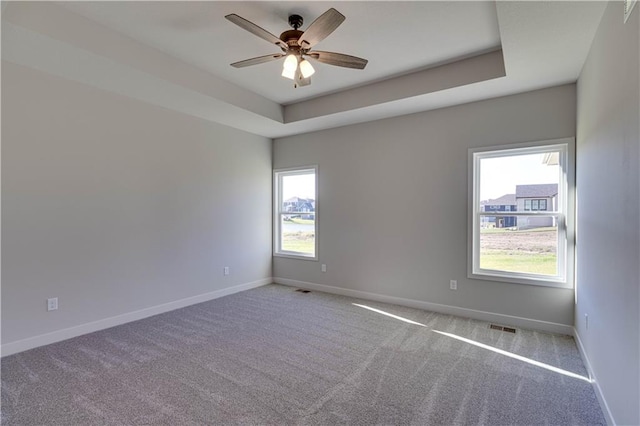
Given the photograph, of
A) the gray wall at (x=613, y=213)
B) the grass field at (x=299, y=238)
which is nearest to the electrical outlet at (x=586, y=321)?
the gray wall at (x=613, y=213)

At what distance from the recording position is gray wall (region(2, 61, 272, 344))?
2.84 m

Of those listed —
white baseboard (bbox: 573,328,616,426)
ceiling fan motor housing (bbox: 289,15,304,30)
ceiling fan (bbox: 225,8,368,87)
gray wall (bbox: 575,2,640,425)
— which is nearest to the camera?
gray wall (bbox: 575,2,640,425)

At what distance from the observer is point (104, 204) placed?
3.42m

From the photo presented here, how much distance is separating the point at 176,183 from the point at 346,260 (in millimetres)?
2750

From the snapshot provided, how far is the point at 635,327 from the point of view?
147 centimetres

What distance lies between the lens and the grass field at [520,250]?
342 cm

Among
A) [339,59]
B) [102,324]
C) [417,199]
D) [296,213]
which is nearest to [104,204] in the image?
[102,324]

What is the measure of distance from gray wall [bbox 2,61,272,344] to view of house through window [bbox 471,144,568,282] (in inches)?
143

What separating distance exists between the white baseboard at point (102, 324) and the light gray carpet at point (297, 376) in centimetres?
10

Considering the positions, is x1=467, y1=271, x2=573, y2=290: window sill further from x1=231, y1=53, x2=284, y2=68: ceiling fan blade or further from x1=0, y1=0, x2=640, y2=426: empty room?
x1=231, y1=53, x2=284, y2=68: ceiling fan blade

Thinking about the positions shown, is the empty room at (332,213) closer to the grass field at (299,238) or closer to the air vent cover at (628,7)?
the air vent cover at (628,7)

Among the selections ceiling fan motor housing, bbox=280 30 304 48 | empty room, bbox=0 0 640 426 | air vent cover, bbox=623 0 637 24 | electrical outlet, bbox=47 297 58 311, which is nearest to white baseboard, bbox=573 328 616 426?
empty room, bbox=0 0 640 426

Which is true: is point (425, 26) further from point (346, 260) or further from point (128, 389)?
point (128, 389)

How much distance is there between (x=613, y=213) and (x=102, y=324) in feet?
15.3
